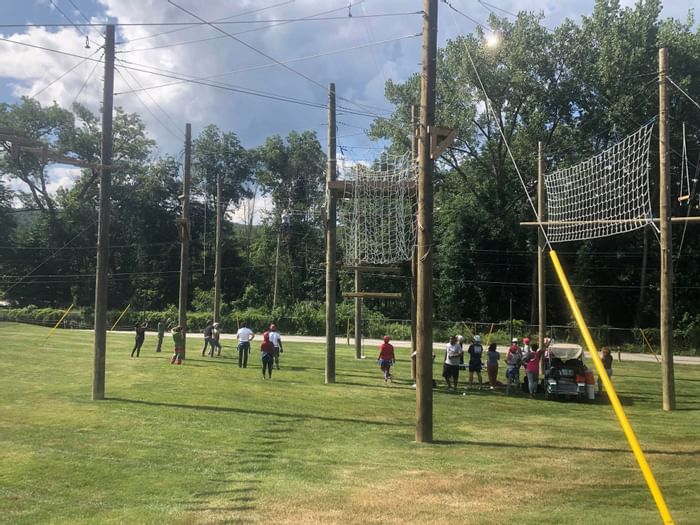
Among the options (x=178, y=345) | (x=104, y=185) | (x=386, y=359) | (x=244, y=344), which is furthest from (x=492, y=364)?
(x=104, y=185)

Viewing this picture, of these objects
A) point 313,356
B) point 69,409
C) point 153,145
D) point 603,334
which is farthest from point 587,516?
point 153,145

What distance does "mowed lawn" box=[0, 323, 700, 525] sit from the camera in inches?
271

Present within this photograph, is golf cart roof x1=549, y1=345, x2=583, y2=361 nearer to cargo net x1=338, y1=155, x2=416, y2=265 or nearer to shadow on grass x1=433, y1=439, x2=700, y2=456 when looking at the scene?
cargo net x1=338, y1=155, x2=416, y2=265

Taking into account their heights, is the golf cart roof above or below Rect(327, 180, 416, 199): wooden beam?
below

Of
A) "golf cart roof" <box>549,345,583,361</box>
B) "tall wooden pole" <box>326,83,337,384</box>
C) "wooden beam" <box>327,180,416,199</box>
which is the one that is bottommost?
"golf cart roof" <box>549,345,583,361</box>

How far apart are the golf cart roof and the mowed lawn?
65.5 inches

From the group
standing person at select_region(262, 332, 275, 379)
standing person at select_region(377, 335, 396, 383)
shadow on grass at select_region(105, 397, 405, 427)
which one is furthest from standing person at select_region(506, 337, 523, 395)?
standing person at select_region(262, 332, 275, 379)

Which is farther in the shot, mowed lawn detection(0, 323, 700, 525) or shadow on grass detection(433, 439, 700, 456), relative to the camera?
shadow on grass detection(433, 439, 700, 456)

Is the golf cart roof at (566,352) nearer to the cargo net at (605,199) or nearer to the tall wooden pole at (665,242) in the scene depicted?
the tall wooden pole at (665,242)

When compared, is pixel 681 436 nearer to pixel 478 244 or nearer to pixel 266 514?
pixel 266 514

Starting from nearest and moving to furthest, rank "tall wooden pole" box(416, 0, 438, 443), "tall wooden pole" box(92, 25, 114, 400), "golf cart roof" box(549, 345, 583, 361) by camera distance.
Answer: "tall wooden pole" box(416, 0, 438, 443) < "tall wooden pole" box(92, 25, 114, 400) < "golf cart roof" box(549, 345, 583, 361)

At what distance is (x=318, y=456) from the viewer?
9.64 meters

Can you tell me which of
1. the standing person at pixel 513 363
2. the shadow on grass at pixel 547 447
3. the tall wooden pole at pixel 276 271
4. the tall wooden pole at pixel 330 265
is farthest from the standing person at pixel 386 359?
the tall wooden pole at pixel 276 271

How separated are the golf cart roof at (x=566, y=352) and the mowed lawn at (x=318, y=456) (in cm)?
166
